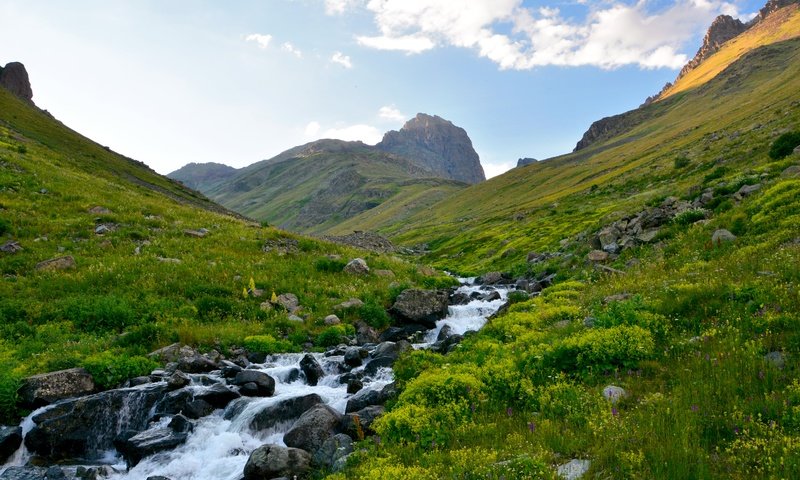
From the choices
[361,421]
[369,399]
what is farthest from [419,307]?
[361,421]

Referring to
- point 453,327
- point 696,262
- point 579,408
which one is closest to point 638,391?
point 579,408

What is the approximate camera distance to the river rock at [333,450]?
8.82 metres

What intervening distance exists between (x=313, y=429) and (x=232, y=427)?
→ 268 centimetres

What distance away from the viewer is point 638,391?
855cm

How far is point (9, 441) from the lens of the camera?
10367 millimetres

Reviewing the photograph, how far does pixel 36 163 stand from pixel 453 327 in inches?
1539

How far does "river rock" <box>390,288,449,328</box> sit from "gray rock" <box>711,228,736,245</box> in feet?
39.2

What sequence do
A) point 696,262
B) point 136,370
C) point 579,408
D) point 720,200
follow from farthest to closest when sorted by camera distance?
point 720,200 → point 696,262 → point 136,370 → point 579,408

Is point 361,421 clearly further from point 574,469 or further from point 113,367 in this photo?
point 113,367

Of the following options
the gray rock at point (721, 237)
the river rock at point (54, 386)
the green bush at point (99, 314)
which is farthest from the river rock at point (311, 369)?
the gray rock at point (721, 237)

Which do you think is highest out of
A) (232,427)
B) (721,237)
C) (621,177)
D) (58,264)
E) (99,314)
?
(621,177)

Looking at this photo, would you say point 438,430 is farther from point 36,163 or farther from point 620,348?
point 36,163

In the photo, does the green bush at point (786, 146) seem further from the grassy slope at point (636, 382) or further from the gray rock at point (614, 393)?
the gray rock at point (614, 393)

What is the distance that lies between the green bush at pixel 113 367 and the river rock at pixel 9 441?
92.7 inches
